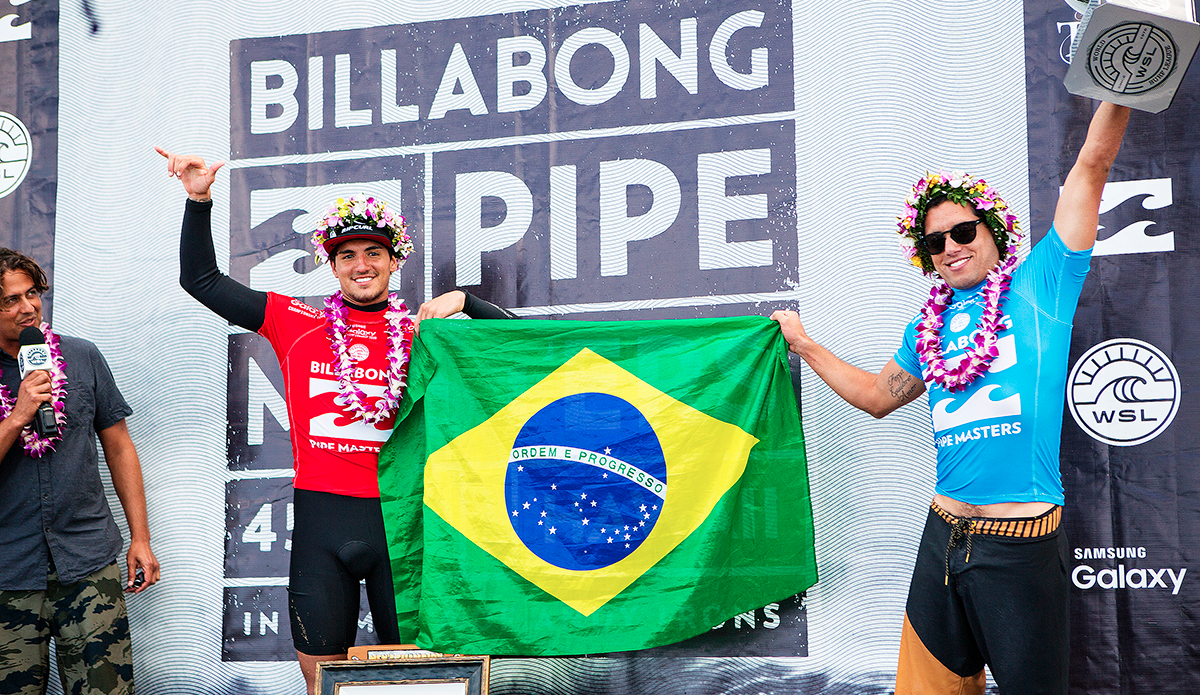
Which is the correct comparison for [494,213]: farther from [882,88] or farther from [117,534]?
[117,534]

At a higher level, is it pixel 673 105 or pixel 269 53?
pixel 269 53

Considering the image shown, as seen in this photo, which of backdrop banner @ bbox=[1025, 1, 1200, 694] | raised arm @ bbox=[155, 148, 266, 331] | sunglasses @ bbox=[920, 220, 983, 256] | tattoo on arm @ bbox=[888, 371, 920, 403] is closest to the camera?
sunglasses @ bbox=[920, 220, 983, 256]

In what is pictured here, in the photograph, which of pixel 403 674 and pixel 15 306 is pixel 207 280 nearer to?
pixel 15 306

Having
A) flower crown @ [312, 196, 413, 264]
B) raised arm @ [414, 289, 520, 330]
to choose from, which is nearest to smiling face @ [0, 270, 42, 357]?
flower crown @ [312, 196, 413, 264]

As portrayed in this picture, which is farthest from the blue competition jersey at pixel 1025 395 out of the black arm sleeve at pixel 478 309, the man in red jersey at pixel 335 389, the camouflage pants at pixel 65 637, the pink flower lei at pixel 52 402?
the pink flower lei at pixel 52 402

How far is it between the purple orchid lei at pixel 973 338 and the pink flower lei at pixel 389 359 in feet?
5.42

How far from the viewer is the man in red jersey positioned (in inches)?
116

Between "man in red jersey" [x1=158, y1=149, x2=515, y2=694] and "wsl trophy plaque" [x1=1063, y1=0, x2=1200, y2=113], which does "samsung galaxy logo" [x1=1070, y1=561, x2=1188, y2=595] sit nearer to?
"wsl trophy plaque" [x1=1063, y1=0, x2=1200, y2=113]

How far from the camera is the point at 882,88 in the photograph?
11.4 ft

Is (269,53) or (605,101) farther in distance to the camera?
(269,53)

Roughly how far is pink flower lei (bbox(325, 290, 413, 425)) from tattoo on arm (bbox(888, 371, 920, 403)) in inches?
62.2

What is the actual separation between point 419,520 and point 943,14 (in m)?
2.65

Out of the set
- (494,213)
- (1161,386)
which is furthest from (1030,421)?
(494,213)

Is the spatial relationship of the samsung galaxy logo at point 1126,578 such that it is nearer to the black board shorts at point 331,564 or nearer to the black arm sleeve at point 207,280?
the black board shorts at point 331,564
